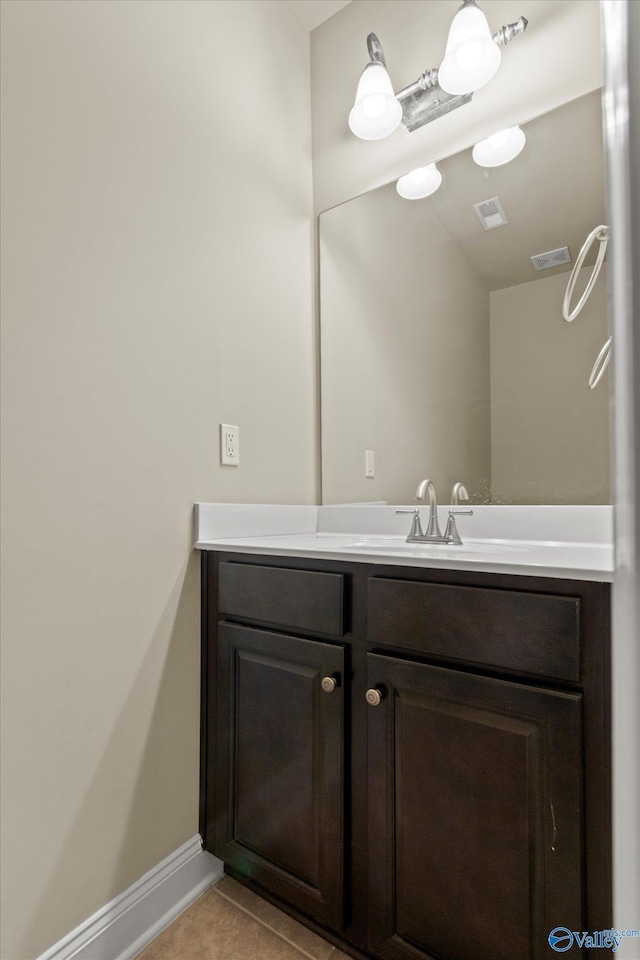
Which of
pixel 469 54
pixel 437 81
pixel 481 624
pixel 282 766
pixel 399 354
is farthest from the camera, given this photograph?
pixel 399 354

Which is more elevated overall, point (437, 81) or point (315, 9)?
point (315, 9)

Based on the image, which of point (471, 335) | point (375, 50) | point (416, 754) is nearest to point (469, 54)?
point (375, 50)

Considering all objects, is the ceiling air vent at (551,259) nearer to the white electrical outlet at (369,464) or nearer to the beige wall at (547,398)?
the beige wall at (547,398)

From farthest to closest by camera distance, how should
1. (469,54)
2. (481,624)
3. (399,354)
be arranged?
(399,354) < (469,54) < (481,624)

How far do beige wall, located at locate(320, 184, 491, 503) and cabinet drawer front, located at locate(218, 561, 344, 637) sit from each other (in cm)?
56

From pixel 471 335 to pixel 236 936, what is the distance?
1580 millimetres

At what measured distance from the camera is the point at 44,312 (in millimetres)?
943

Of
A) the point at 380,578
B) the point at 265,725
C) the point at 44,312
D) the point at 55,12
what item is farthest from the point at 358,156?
the point at 265,725

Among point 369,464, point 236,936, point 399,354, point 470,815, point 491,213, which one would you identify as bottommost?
point 236,936

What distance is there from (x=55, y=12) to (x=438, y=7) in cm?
114

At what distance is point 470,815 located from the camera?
79 centimetres

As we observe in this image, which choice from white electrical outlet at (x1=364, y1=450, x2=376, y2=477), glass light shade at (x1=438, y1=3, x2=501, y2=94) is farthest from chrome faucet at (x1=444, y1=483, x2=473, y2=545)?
glass light shade at (x1=438, y1=3, x2=501, y2=94)

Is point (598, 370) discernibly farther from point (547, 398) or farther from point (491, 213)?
point (491, 213)
